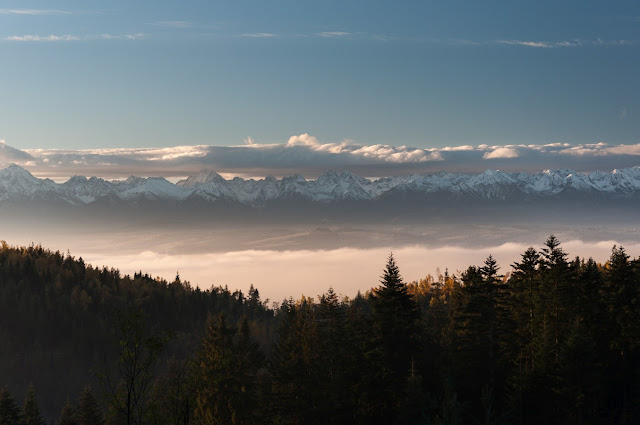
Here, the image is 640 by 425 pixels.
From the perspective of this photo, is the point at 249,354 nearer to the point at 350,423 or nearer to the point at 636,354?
the point at 350,423

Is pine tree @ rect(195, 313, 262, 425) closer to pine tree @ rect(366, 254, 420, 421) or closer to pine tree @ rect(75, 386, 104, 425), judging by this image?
pine tree @ rect(366, 254, 420, 421)

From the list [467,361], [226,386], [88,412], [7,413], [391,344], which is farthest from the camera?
[88,412]

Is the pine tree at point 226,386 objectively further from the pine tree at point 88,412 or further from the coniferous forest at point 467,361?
the pine tree at point 88,412

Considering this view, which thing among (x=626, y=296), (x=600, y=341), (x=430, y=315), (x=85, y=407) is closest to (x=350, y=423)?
(x=600, y=341)

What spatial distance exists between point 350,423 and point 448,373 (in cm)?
1009

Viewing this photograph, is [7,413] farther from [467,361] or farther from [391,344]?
[467,361]

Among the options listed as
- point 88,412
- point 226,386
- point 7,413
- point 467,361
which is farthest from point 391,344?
point 7,413

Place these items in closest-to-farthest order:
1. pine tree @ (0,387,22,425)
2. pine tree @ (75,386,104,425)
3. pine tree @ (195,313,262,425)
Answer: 1. pine tree @ (195,313,262,425)
2. pine tree @ (0,387,22,425)
3. pine tree @ (75,386,104,425)

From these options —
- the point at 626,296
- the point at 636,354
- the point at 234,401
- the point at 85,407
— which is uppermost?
the point at 626,296

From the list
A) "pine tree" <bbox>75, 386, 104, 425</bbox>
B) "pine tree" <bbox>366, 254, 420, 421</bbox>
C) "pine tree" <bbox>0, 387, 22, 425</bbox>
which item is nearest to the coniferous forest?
"pine tree" <bbox>366, 254, 420, 421</bbox>

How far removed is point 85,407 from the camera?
88.1 metres

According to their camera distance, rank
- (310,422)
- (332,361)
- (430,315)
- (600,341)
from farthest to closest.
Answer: (430,315) < (600,341) < (332,361) < (310,422)

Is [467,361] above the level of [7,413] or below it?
above

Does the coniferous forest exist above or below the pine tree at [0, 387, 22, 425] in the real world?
above
